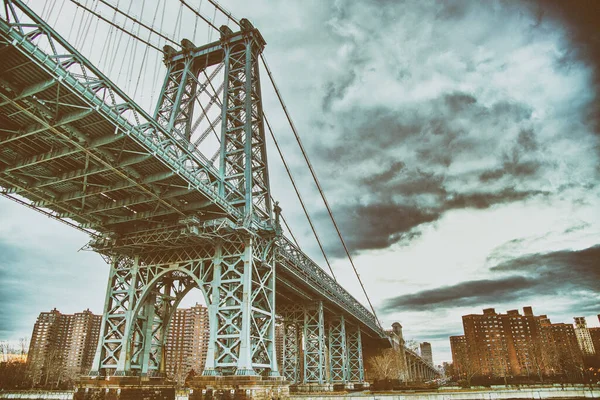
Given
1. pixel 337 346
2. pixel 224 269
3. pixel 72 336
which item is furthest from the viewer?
pixel 72 336

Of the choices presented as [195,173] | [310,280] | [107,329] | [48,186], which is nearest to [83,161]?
[48,186]

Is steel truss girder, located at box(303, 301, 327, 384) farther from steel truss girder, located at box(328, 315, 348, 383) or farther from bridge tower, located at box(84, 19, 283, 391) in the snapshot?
bridge tower, located at box(84, 19, 283, 391)

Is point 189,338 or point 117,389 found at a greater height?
point 189,338

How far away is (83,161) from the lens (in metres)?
25.4

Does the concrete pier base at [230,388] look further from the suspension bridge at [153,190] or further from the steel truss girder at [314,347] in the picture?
the steel truss girder at [314,347]

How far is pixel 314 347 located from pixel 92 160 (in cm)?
4221

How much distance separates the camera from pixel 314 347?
56.2m

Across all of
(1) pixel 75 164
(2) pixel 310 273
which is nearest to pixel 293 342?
(2) pixel 310 273

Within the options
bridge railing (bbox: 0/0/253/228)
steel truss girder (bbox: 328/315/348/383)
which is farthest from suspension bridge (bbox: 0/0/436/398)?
steel truss girder (bbox: 328/315/348/383)

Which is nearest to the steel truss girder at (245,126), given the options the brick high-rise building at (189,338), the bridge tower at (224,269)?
the bridge tower at (224,269)

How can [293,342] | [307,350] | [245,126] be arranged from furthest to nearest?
[293,342]
[307,350]
[245,126]

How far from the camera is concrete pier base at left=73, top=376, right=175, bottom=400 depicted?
29.4 meters

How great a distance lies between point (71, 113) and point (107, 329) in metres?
20.3

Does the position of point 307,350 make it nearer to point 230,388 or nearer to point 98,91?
point 230,388
